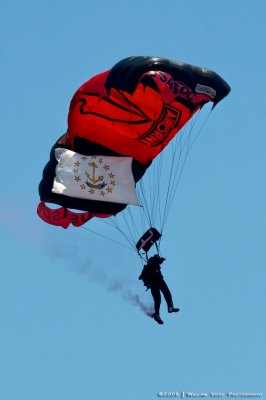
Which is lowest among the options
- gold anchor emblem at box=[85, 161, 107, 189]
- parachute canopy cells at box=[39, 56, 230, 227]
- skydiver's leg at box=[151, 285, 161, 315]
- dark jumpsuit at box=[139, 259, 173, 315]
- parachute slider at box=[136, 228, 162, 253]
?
skydiver's leg at box=[151, 285, 161, 315]

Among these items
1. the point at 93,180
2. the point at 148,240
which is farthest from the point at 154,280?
the point at 93,180

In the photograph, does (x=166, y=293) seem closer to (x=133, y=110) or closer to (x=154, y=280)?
(x=154, y=280)

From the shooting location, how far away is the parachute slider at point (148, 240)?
3462 cm

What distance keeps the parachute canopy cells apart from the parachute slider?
1.35m

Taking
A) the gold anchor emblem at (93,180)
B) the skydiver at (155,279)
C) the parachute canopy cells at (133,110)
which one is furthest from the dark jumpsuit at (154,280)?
the gold anchor emblem at (93,180)

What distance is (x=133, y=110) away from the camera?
34.9 m

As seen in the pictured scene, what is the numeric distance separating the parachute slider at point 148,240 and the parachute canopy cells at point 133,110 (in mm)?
1350

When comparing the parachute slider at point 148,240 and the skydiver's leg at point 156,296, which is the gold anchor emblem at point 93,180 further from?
the skydiver's leg at point 156,296

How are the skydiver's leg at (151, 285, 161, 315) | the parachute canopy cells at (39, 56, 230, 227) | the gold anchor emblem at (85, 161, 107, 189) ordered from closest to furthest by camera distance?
the parachute canopy cells at (39, 56, 230, 227)
the skydiver's leg at (151, 285, 161, 315)
the gold anchor emblem at (85, 161, 107, 189)

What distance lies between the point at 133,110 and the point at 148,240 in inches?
105

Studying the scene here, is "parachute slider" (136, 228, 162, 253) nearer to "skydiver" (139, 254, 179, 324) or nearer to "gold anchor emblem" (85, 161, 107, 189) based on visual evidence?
"skydiver" (139, 254, 179, 324)

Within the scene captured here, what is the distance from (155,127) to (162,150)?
3.00 feet

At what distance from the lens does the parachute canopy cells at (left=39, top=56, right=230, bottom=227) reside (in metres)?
34.3

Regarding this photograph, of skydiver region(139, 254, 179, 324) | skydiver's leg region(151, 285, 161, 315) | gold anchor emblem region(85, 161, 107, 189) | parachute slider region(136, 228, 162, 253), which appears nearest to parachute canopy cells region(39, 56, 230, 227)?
gold anchor emblem region(85, 161, 107, 189)
